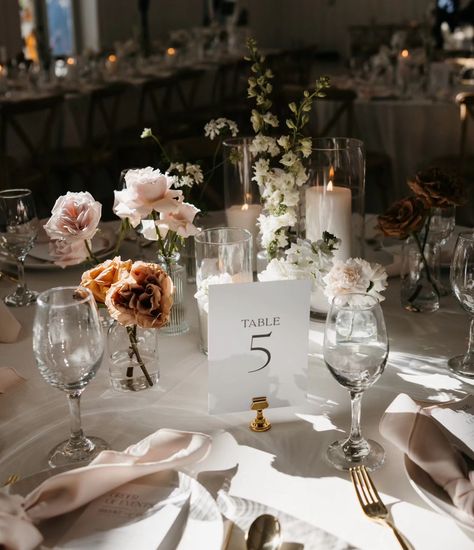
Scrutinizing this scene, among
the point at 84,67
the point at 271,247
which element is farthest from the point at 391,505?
the point at 84,67

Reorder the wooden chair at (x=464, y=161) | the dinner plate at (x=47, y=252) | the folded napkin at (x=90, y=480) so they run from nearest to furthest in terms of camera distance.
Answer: the folded napkin at (x=90, y=480) → the dinner plate at (x=47, y=252) → the wooden chair at (x=464, y=161)

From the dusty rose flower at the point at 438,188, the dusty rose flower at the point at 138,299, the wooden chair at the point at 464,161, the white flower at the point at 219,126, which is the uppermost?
the white flower at the point at 219,126

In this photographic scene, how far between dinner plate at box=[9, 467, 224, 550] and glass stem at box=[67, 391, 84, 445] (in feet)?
0.43

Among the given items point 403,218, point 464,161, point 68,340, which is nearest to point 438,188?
point 403,218

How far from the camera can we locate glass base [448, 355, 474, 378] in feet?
4.21

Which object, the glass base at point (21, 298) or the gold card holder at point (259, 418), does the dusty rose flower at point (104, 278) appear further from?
the glass base at point (21, 298)

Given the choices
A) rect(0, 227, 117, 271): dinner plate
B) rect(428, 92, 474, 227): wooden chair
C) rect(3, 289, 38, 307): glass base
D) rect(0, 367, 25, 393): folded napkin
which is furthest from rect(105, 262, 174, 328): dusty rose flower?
rect(428, 92, 474, 227): wooden chair

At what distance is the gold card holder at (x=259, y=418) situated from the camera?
1121 mm

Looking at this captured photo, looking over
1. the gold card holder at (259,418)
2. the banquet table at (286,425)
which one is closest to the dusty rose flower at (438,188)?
the banquet table at (286,425)

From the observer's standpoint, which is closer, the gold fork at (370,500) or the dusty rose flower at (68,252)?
the gold fork at (370,500)

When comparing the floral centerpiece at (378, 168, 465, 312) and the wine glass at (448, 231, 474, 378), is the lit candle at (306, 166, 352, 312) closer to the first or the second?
the floral centerpiece at (378, 168, 465, 312)

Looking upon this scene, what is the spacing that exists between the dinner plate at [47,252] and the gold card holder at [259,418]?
2.72 ft

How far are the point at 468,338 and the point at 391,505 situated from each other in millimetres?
573

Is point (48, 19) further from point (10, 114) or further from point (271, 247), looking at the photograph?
point (271, 247)
